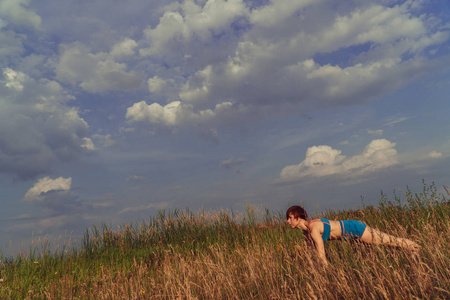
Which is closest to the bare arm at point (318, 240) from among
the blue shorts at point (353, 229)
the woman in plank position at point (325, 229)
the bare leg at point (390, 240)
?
the woman in plank position at point (325, 229)

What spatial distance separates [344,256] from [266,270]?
4.99 ft

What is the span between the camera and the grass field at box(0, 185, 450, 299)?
4230mm

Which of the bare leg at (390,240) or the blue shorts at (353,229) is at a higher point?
the blue shorts at (353,229)

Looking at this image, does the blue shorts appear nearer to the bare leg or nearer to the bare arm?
the bare leg

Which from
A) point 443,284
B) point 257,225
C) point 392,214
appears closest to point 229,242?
point 257,225

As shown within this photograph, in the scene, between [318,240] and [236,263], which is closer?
[318,240]

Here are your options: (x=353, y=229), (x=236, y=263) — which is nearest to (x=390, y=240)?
(x=353, y=229)

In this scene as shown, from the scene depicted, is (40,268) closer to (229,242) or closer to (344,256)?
(229,242)

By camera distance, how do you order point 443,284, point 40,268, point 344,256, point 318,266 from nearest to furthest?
point 443,284 → point 318,266 → point 344,256 → point 40,268

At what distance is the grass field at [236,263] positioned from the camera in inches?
167

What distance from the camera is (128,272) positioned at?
876cm

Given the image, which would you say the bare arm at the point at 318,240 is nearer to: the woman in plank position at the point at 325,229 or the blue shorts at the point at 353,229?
the woman in plank position at the point at 325,229

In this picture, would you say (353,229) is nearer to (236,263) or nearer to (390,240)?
(390,240)

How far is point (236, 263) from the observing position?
7363 mm
